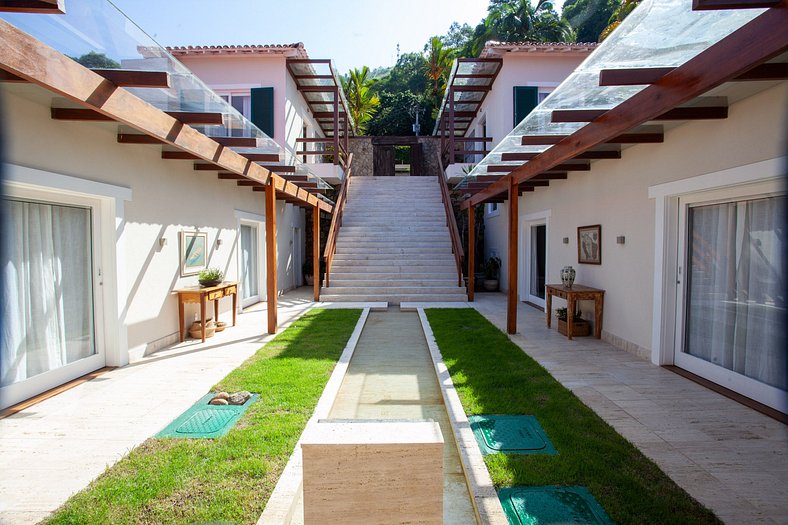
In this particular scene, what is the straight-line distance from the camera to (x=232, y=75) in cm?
1257

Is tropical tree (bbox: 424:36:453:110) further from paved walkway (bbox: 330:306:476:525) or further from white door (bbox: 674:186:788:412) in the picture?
white door (bbox: 674:186:788:412)

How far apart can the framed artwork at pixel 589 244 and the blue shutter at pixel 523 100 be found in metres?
5.77

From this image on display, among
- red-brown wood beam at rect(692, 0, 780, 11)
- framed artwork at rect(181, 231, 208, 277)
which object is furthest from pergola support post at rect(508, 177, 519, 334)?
framed artwork at rect(181, 231, 208, 277)

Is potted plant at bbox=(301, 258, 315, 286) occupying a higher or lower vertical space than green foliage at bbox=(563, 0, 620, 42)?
lower

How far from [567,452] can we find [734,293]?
2762 millimetres

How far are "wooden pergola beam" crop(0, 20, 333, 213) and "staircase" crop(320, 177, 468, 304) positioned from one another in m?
6.22

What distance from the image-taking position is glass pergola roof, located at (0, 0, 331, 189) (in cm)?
318

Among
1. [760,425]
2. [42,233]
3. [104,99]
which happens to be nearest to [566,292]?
[760,425]

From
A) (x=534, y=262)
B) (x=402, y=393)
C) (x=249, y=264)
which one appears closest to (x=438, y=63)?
(x=534, y=262)

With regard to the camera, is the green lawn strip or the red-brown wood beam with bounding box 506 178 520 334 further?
the red-brown wood beam with bounding box 506 178 520 334

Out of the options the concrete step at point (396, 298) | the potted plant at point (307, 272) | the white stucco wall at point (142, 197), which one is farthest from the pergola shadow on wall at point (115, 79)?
the potted plant at point (307, 272)

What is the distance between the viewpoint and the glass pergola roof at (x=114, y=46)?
318cm

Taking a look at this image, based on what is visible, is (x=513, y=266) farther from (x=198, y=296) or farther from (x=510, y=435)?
(x=198, y=296)

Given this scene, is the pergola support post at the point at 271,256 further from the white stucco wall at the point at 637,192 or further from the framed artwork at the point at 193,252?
the white stucco wall at the point at 637,192
